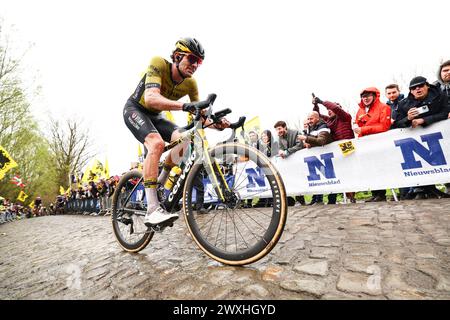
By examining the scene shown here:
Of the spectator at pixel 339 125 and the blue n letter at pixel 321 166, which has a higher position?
the spectator at pixel 339 125

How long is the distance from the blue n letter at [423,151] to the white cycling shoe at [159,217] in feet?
16.6

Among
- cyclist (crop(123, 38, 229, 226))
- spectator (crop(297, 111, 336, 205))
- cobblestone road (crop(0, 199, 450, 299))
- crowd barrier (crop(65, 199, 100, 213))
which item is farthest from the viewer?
crowd barrier (crop(65, 199, 100, 213))

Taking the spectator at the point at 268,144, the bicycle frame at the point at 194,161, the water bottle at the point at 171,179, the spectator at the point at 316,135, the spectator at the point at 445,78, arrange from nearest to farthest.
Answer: the bicycle frame at the point at 194,161, the water bottle at the point at 171,179, the spectator at the point at 445,78, the spectator at the point at 316,135, the spectator at the point at 268,144

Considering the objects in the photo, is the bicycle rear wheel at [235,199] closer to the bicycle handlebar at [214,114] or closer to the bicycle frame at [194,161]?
the bicycle frame at [194,161]

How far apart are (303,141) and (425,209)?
3249mm

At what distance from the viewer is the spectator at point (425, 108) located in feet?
16.4

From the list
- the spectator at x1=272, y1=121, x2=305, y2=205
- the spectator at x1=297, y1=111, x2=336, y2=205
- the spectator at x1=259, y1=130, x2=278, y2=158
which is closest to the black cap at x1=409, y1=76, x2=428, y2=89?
the spectator at x1=297, y1=111, x2=336, y2=205

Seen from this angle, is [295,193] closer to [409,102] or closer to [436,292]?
[409,102]

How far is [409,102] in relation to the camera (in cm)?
538

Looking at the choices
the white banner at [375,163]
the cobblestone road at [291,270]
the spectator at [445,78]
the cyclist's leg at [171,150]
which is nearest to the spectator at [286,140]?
the white banner at [375,163]

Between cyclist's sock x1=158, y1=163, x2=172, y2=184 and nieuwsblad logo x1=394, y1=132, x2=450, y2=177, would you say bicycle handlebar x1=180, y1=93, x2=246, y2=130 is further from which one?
nieuwsblad logo x1=394, y1=132, x2=450, y2=177

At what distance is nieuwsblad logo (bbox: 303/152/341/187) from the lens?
20.6 feet

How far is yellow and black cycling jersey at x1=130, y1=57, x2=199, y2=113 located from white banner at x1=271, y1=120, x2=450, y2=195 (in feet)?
13.9

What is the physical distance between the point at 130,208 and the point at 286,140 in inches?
202
